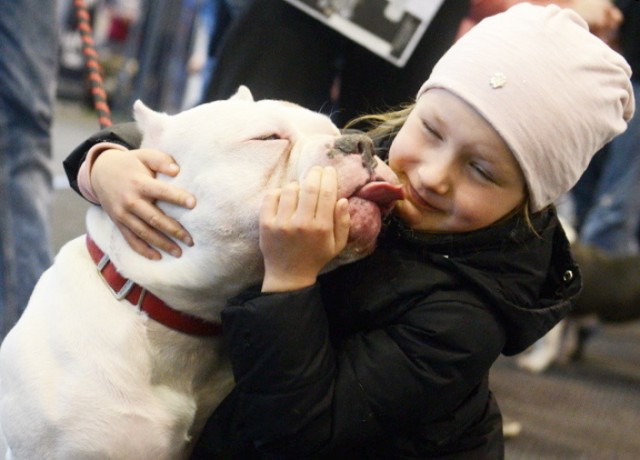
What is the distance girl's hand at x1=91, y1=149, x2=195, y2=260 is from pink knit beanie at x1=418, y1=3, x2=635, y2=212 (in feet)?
1.26

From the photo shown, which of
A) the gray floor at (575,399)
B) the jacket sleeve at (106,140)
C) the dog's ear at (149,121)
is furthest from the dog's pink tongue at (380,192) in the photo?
the gray floor at (575,399)

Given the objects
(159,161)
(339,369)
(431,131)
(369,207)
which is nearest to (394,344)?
(339,369)

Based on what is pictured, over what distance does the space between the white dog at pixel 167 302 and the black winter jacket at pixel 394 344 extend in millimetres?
77

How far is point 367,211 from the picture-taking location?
0.96 m

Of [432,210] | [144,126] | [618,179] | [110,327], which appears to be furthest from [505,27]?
[618,179]

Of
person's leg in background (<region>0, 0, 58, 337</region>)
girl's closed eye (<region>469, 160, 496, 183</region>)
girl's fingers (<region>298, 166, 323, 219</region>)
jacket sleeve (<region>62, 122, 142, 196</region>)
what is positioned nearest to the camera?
girl's fingers (<region>298, 166, 323, 219</region>)

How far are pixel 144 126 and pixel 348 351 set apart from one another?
1.42 ft

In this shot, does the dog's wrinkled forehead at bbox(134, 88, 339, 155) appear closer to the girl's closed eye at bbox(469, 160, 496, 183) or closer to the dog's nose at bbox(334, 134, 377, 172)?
Result: the dog's nose at bbox(334, 134, 377, 172)

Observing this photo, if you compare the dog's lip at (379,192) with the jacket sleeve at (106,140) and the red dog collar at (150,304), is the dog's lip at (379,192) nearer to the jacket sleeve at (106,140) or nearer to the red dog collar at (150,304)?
the red dog collar at (150,304)

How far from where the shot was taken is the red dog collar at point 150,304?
3.42 feet

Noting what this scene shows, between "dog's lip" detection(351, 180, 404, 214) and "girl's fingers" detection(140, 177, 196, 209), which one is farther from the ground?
"dog's lip" detection(351, 180, 404, 214)

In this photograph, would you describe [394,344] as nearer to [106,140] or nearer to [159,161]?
[159,161]

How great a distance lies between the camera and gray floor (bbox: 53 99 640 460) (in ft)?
7.10

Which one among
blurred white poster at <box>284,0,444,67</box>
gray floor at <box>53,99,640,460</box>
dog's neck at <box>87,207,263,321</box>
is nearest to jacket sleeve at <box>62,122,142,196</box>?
dog's neck at <box>87,207,263,321</box>
